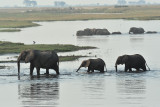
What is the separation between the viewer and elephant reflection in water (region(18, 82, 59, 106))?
26.0 meters

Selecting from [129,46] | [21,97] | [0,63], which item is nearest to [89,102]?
[21,97]

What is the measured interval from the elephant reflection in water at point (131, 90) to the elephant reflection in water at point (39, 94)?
10.6 feet

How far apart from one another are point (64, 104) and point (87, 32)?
61689mm

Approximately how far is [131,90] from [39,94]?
4.83 m

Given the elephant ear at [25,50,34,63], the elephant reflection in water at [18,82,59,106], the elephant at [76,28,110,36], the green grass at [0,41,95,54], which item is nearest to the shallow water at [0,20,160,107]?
the elephant reflection in water at [18,82,59,106]

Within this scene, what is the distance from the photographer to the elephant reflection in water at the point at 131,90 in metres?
26.4

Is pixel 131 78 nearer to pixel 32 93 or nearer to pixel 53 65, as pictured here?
pixel 53 65

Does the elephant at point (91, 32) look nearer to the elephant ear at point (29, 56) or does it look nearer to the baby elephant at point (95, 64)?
the baby elephant at point (95, 64)

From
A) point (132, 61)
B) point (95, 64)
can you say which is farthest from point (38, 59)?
point (132, 61)

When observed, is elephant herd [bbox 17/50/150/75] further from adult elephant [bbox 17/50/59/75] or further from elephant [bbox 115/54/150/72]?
elephant [bbox 115/54/150/72]

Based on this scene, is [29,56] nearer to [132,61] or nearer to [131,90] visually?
[132,61]

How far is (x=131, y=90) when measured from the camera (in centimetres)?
2989

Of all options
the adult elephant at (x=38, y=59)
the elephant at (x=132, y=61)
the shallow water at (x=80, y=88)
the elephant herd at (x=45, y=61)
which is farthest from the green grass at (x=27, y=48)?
the adult elephant at (x=38, y=59)

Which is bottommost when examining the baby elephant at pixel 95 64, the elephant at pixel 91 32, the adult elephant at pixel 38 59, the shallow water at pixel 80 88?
the elephant at pixel 91 32
